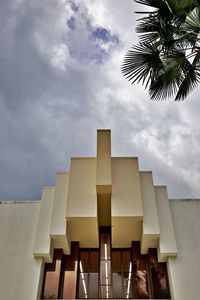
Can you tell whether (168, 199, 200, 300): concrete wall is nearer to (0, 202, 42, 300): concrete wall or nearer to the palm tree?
(0, 202, 42, 300): concrete wall

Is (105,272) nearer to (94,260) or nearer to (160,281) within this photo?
(94,260)

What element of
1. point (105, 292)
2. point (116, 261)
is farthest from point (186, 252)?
point (105, 292)

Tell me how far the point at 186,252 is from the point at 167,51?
6.29 metres

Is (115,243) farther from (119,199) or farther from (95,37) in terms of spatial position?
(95,37)

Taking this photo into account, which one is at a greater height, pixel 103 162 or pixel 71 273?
pixel 103 162

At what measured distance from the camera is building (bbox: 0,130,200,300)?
7.87 metres

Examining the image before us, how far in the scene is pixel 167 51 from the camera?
5.72 m

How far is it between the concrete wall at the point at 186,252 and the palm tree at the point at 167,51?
4738mm

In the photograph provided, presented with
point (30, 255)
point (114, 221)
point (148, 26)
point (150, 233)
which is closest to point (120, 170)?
point (114, 221)

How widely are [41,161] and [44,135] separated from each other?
1896 millimetres

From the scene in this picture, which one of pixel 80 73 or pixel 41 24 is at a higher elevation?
pixel 80 73

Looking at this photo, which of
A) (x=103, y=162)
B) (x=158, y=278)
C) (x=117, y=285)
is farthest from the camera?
(x=117, y=285)

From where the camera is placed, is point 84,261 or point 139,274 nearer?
point 139,274

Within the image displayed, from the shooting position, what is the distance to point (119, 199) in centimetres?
834
